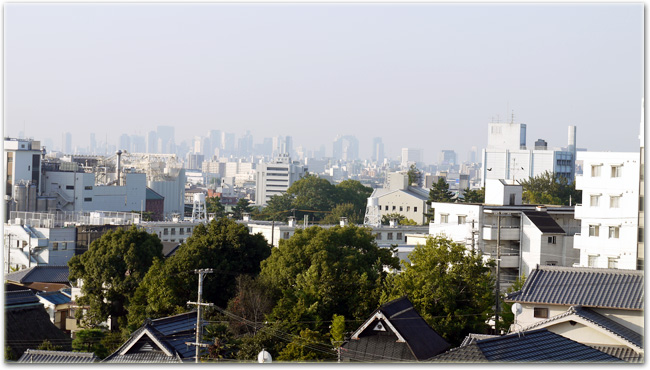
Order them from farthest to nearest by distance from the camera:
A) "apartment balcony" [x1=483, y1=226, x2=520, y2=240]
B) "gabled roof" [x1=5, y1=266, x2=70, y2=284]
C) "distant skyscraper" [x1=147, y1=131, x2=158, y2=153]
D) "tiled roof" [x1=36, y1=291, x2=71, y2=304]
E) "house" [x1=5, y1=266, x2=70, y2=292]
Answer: "distant skyscraper" [x1=147, y1=131, x2=158, y2=153], "gabled roof" [x1=5, y1=266, x2=70, y2=284], "house" [x1=5, y1=266, x2=70, y2=292], "apartment balcony" [x1=483, y1=226, x2=520, y2=240], "tiled roof" [x1=36, y1=291, x2=71, y2=304]

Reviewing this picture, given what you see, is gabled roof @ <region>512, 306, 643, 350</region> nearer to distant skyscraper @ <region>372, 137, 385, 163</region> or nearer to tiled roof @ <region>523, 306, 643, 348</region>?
tiled roof @ <region>523, 306, 643, 348</region>

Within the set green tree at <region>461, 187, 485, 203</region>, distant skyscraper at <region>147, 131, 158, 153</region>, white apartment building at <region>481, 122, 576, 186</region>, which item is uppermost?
distant skyscraper at <region>147, 131, 158, 153</region>

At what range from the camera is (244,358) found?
9.37 meters

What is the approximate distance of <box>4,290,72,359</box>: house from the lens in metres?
10.8

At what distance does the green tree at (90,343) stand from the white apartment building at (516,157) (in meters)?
43.0

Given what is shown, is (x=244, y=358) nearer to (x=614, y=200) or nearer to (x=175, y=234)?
(x=614, y=200)

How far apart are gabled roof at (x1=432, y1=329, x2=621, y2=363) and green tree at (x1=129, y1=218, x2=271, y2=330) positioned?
669 cm

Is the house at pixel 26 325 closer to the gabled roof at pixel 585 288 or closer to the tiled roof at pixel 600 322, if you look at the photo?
the gabled roof at pixel 585 288

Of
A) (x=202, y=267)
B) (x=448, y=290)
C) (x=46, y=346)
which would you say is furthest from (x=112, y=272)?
(x=448, y=290)

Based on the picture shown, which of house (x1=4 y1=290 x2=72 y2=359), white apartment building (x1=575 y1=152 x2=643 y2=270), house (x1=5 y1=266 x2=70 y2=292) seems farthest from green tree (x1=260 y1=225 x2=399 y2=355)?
house (x1=5 y1=266 x2=70 y2=292)

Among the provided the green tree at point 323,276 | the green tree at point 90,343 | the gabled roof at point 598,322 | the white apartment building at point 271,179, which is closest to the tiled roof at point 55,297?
the green tree at point 90,343

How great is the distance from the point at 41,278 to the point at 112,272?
4.24 metres

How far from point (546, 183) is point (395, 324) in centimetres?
3052

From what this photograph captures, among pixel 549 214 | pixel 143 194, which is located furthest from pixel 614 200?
pixel 143 194
